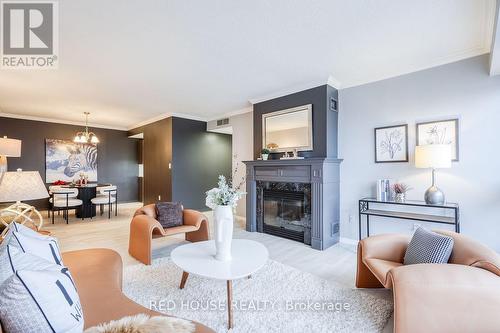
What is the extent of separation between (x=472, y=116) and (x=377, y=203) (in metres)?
1.53

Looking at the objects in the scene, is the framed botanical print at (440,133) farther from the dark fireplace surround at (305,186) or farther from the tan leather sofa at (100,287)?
the tan leather sofa at (100,287)

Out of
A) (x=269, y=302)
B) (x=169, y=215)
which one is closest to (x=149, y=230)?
(x=169, y=215)

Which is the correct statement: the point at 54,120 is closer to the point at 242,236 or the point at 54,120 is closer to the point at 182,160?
the point at 182,160

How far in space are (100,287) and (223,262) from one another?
0.89 m

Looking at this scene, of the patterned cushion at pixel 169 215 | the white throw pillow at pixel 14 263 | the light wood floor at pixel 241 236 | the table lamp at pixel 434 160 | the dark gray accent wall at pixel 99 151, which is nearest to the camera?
the white throw pillow at pixel 14 263

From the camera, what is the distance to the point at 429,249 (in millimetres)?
1821

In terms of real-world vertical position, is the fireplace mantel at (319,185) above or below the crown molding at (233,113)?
below

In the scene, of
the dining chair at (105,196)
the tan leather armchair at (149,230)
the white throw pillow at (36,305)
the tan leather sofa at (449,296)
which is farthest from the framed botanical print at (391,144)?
the dining chair at (105,196)

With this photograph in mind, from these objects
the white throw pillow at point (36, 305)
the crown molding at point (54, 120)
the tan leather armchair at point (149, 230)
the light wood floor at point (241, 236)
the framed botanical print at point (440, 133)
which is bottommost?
the light wood floor at point (241, 236)

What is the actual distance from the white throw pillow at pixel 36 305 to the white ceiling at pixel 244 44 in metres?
2.10

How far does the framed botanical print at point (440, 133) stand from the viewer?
9.68 feet

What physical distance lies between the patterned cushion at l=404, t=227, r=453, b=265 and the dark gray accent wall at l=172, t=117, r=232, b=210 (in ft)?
16.8

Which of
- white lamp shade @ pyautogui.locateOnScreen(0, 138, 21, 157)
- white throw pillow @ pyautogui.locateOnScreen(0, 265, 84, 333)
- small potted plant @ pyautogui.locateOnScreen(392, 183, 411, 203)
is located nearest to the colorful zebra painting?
white lamp shade @ pyautogui.locateOnScreen(0, 138, 21, 157)

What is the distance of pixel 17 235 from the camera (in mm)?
1285
